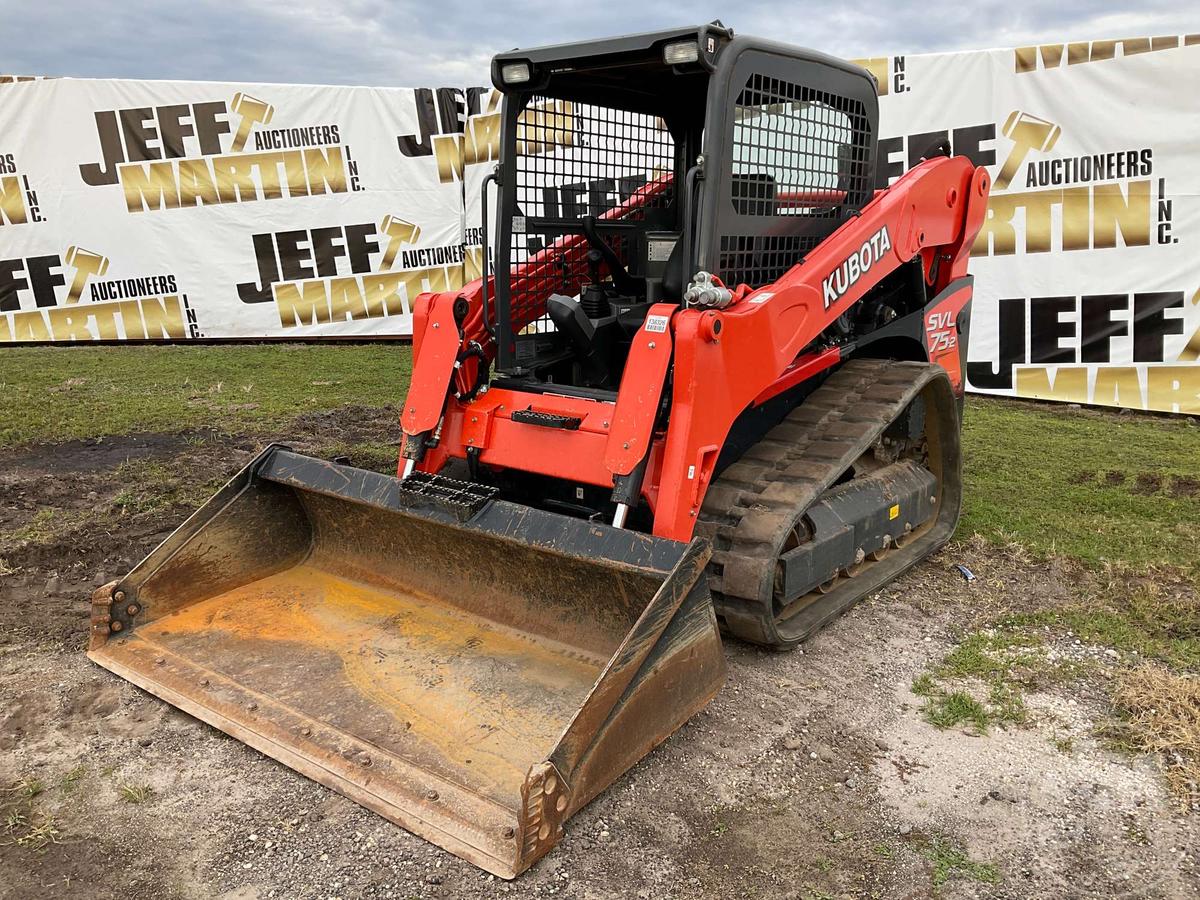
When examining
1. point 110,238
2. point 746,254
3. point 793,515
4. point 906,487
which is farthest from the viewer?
point 110,238

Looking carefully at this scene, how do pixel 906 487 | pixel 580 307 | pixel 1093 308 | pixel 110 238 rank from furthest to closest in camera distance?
1. pixel 110 238
2. pixel 1093 308
3. pixel 906 487
4. pixel 580 307

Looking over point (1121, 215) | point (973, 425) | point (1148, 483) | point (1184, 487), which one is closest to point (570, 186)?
point (1148, 483)

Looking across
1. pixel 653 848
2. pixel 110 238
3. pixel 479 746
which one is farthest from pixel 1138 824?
pixel 110 238

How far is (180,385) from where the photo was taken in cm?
907

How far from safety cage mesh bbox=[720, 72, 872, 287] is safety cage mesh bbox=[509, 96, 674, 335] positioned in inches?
29.7

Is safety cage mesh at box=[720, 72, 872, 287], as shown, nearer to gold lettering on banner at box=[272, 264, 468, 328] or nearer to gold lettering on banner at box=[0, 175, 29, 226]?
gold lettering on banner at box=[272, 264, 468, 328]

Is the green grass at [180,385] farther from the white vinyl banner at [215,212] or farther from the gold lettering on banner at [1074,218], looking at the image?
the gold lettering on banner at [1074,218]

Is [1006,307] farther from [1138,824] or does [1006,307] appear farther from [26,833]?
[26,833]

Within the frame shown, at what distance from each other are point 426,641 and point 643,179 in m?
2.43

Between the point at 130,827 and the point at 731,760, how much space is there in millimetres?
1715

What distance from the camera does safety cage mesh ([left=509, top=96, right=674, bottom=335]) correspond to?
4301 millimetres

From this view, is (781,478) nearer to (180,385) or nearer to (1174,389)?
(1174,389)

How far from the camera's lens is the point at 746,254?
387 cm

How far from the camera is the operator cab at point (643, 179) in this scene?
11.9 feet
